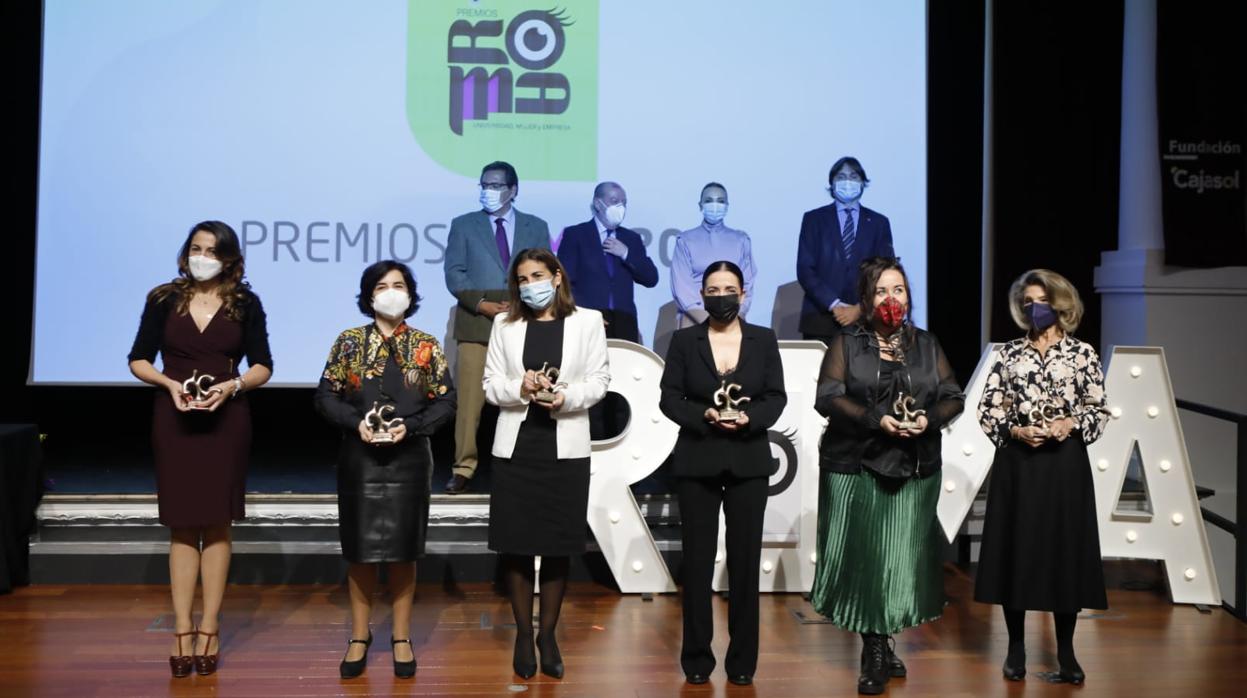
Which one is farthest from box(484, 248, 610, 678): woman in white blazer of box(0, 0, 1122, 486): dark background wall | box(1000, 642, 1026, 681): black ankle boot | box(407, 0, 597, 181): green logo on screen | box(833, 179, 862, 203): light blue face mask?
box(0, 0, 1122, 486): dark background wall

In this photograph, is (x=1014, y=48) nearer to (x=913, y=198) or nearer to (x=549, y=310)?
(x=913, y=198)

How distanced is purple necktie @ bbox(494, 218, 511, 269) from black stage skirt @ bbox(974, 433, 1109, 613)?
9.13 feet

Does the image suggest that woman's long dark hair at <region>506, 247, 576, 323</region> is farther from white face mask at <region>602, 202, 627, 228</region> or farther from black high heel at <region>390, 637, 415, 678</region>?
white face mask at <region>602, 202, 627, 228</region>

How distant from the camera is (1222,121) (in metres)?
7.23

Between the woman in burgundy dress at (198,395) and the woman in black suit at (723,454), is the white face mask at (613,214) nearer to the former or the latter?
the woman in black suit at (723,454)

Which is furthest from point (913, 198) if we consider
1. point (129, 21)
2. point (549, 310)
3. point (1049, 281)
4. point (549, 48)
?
point (129, 21)

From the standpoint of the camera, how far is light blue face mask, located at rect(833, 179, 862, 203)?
6348 mm

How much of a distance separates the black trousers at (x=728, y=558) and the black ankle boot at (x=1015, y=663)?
914mm

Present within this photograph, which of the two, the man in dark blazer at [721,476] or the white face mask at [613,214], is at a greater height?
the white face mask at [613,214]

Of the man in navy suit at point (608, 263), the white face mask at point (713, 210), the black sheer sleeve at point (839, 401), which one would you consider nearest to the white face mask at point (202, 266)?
the black sheer sleeve at point (839, 401)

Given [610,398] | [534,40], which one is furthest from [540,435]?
[534,40]

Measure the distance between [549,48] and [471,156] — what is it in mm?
758

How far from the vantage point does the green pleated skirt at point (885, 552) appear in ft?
13.7

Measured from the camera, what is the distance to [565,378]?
430 centimetres
